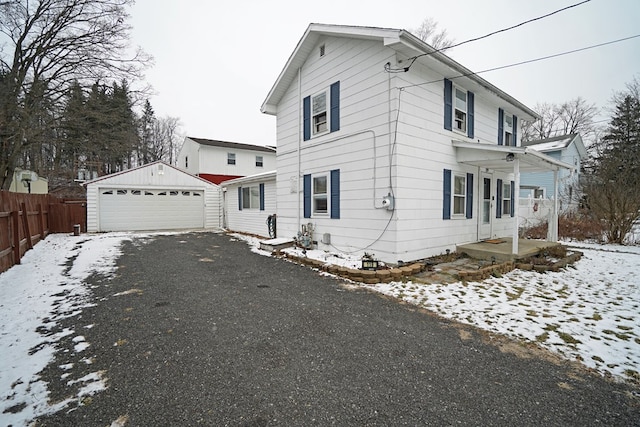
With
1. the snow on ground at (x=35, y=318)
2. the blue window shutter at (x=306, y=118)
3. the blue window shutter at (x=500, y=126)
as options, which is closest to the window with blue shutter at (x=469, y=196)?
the blue window shutter at (x=500, y=126)

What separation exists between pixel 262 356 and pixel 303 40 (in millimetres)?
8616

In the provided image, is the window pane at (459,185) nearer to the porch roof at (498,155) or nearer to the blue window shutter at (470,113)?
the porch roof at (498,155)

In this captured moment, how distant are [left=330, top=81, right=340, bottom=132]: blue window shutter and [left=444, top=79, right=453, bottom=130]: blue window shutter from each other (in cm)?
288

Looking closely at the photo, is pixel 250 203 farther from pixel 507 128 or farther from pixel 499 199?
pixel 507 128

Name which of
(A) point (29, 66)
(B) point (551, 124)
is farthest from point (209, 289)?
(B) point (551, 124)

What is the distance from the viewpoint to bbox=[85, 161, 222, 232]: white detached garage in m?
14.1

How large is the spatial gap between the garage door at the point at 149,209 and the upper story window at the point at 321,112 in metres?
10.3

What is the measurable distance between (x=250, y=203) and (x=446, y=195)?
888cm

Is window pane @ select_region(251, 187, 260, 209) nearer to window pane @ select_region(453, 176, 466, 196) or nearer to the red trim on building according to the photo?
window pane @ select_region(453, 176, 466, 196)

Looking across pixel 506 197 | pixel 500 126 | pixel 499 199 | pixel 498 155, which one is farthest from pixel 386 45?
pixel 506 197

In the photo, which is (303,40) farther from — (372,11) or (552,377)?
(552,377)

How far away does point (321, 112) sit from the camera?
8242mm

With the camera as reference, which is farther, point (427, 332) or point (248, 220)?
point (248, 220)

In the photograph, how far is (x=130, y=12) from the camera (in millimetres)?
12547
